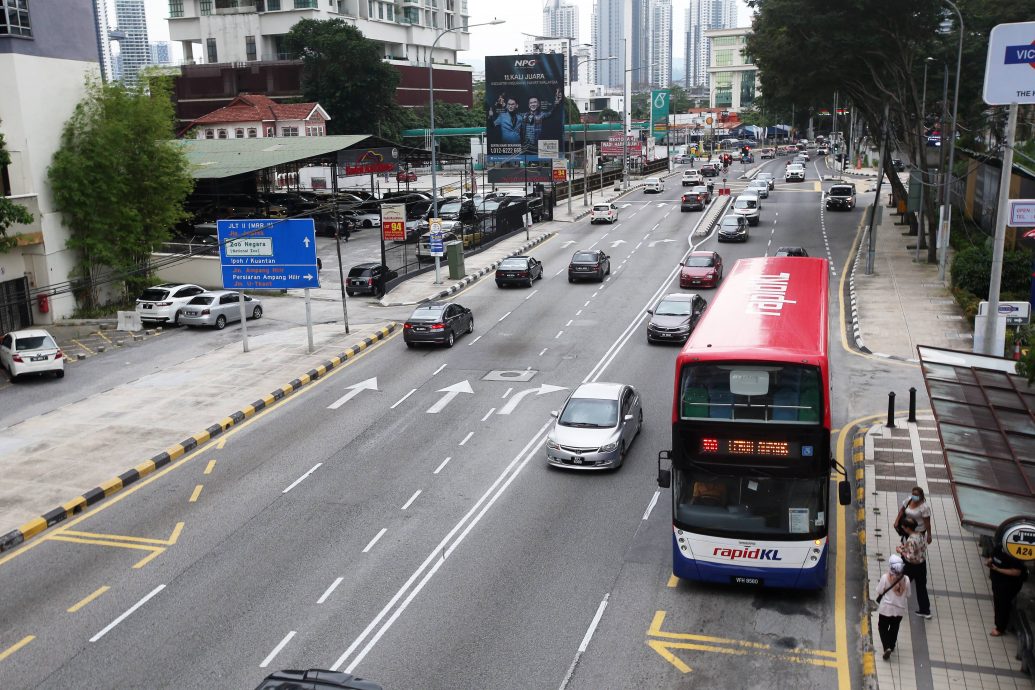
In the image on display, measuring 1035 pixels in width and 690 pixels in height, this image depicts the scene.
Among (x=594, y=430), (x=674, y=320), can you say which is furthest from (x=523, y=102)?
(x=594, y=430)

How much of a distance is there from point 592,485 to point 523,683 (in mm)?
7575

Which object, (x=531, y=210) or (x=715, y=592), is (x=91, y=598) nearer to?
(x=715, y=592)

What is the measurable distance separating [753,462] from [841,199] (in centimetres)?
5488

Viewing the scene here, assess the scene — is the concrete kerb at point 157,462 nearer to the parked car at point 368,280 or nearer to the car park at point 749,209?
the parked car at point 368,280

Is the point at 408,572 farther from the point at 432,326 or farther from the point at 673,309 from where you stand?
the point at 673,309

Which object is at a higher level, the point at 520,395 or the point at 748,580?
Answer: the point at 748,580

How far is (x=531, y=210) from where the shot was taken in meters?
66.1

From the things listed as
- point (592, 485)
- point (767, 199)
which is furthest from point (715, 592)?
point (767, 199)

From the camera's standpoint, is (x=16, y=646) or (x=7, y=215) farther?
(x=7, y=215)

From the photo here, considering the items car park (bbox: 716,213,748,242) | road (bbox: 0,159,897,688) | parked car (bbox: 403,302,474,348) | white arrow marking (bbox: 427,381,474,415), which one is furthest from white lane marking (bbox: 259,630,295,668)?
car park (bbox: 716,213,748,242)

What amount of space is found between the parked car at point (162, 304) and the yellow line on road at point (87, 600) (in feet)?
77.5

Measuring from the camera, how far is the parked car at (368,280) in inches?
1686

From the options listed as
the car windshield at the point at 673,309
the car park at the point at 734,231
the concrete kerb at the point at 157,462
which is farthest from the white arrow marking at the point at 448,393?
the car park at the point at 734,231

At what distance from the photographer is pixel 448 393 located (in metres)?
26.7
